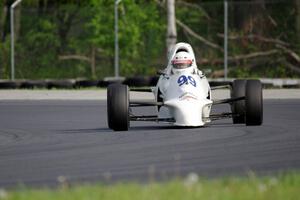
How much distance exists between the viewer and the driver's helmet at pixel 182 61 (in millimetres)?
17984

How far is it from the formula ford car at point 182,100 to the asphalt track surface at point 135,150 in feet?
0.65

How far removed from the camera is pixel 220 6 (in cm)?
3375

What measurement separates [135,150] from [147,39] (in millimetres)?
19873

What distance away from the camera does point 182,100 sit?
55.6 ft

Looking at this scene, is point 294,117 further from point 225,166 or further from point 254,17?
point 254,17

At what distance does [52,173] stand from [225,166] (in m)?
1.84

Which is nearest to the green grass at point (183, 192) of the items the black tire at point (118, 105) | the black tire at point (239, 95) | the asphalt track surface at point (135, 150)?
the asphalt track surface at point (135, 150)

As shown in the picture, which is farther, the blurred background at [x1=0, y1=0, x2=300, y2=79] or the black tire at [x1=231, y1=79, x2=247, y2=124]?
the blurred background at [x1=0, y1=0, x2=300, y2=79]

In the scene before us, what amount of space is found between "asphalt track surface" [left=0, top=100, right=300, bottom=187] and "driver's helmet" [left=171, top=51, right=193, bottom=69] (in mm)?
1005

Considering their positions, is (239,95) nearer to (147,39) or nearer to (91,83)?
(91,83)

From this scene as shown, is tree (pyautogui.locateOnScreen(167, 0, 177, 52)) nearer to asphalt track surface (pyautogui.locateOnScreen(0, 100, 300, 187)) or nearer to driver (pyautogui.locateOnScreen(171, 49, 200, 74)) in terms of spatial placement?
asphalt track surface (pyautogui.locateOnScreen(0, 100, 300, 187))

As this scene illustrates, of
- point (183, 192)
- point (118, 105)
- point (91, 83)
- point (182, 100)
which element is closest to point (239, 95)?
point (182, 100)

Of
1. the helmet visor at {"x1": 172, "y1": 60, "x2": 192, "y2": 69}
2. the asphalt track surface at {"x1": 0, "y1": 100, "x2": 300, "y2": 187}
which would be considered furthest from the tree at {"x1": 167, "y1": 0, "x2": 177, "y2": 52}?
the helmet visor at {"x1": 172, "y1": 60, "x2": 192, "y2": 69}

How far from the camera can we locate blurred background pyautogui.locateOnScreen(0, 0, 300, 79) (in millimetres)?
33344
